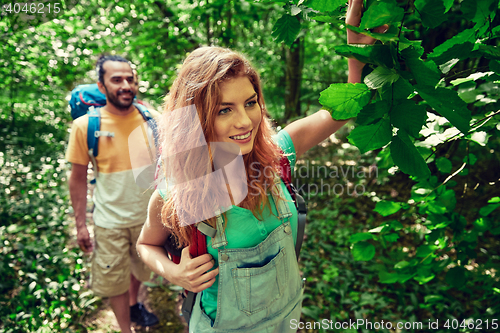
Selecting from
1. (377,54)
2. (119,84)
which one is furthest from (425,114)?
(119,84)

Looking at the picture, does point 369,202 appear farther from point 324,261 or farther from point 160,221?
point 160,221

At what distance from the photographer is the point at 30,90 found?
20.6 feet

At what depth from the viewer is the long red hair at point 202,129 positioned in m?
1.24

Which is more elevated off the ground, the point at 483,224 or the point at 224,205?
the point at 224,205

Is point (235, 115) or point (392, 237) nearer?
point (235, 115)

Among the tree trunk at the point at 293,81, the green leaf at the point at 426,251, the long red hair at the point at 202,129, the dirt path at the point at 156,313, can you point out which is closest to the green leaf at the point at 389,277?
the green leaf at the point at 426,251

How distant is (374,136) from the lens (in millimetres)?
628

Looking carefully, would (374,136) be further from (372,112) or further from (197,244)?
(197,244)

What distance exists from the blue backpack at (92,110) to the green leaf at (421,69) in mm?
2241

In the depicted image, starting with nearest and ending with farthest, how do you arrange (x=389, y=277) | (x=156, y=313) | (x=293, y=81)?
(x=389, y=277)
(x=156, y=313)
(x=293, y=81)

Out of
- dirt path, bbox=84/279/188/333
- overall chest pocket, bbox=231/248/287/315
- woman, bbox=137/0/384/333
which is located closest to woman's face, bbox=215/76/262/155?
woman, bbox=137/0/384/333

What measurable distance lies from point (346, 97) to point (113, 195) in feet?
7.95

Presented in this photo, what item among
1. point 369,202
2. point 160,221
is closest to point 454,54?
point 160,221

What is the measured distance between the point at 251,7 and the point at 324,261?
10.8 feet
